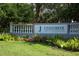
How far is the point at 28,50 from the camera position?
849cm

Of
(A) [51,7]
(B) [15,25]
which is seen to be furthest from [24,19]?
(A) [51,7]

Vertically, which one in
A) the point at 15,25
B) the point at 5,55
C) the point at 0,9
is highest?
the point at 0,9

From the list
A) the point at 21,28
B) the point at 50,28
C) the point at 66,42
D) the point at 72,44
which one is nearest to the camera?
the point at 72,44

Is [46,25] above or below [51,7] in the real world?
below

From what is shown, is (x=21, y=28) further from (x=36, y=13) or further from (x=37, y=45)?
(x=37, y=45)

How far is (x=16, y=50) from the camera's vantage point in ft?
27.8

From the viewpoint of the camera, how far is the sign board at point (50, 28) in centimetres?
933

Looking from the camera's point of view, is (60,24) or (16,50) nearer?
(16,50)

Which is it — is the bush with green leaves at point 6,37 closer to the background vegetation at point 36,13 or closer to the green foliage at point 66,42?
the background vegetation at point 36,13

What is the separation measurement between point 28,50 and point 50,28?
1.38 metres

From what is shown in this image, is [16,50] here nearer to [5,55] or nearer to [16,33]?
→ [5,55]

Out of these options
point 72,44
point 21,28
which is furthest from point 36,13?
point 72,44

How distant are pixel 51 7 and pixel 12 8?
4.78ft

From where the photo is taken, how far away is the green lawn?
823cm
